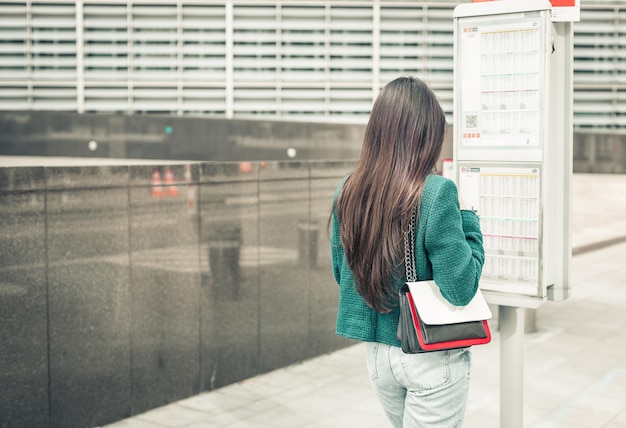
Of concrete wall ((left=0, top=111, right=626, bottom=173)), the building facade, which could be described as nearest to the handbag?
concrete wall ((left=0, top=111, right=626, bottom=173))

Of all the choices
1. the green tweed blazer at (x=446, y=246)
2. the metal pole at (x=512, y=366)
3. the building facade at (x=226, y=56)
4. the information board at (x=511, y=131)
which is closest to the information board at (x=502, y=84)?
the information board at (x=511, y=131)

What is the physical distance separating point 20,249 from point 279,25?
28210mm

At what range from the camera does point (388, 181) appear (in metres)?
2.98

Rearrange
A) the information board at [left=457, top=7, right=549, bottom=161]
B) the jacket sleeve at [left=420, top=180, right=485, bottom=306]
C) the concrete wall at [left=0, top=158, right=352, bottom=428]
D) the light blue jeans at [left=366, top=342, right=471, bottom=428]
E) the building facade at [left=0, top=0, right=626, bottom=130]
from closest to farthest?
the jacket sleeve at [left=420, top=180, right=485, bottom=306], the light blue jeans at [left=366, top=342, right=471, bottom=428], the information board at [left=457, top=7, right=549, bottom=161], the concrete wall at [left=0, top=158, right=352, bottom=428], the building facade at [left=0, top=0, right=626, bottom=130]

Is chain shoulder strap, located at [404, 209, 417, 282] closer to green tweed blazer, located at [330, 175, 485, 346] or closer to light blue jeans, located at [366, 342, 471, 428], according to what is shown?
green tweed blazer, located at [330, 175, 485, 346]

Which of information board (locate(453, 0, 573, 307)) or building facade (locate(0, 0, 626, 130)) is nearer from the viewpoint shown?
information board (locate(453, 0, 573, 307))

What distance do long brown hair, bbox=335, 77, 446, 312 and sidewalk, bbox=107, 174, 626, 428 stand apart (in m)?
2.86

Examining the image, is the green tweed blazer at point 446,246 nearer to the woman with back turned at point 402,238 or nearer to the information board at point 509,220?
the woman with back turned at point 402,238

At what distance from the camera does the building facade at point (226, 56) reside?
31.9m

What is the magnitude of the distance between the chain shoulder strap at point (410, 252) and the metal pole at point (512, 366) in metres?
1.25

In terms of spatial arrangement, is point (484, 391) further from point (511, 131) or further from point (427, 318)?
point (427, 318)

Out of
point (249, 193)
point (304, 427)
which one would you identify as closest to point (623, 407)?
point (304, 427)

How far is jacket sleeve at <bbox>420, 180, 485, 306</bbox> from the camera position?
2928mm

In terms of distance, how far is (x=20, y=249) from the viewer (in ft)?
16.7
